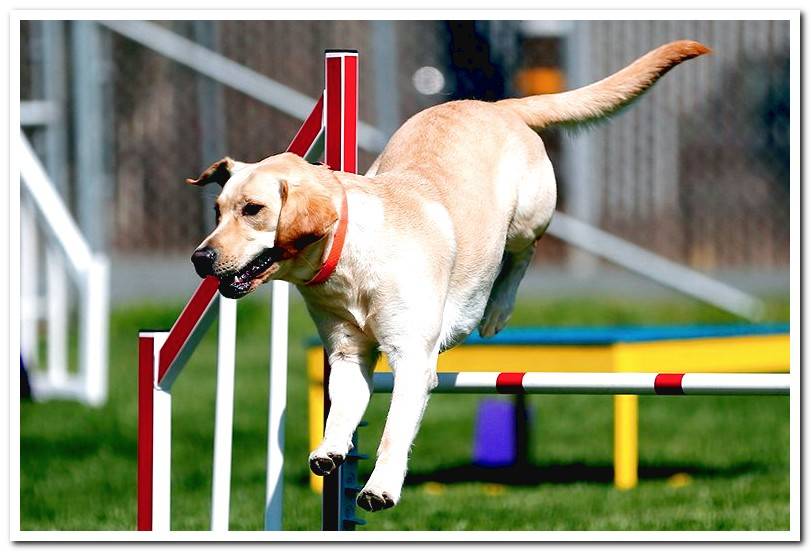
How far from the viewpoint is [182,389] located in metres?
11.1

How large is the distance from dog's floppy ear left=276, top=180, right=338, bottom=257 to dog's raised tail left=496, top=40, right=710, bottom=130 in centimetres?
134

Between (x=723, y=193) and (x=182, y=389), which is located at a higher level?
(x=723, y=193)

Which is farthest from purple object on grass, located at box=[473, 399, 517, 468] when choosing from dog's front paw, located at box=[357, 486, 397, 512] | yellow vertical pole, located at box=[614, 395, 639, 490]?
dog's front paw, located at box=[357, 486, 397, 512]

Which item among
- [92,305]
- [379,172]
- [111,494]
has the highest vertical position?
[379,172]

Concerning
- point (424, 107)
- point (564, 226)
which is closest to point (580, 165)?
point (564, 226)

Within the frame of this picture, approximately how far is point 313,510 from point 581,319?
21.9 feet

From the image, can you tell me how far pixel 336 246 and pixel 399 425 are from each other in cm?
54

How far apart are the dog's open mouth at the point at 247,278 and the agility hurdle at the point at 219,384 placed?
89 cm

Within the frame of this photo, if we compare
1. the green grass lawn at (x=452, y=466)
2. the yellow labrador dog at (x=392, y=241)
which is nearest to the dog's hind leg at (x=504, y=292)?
the yellow labrador dog at (x=392, y=241)

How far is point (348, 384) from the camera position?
14.6 ft

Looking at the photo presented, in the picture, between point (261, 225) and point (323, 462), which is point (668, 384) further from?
point (261, 225)

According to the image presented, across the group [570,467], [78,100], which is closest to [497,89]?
[78,100]

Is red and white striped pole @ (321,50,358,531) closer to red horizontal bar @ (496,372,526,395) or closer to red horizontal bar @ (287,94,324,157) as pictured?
red horizontal bar @ (287,94,324,157)
